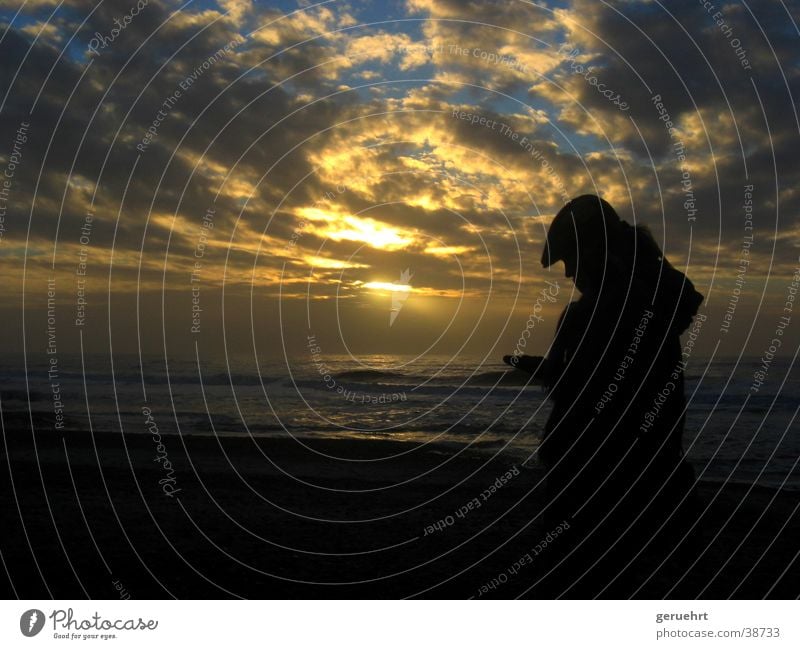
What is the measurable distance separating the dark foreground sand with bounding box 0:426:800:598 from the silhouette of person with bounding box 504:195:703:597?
→ 2.34 ft

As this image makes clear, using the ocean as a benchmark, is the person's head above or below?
above

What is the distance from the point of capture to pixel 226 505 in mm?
12617

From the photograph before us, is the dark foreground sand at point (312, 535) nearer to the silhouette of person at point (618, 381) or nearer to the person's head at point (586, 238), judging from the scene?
the silhouette of person at point (618, 381)

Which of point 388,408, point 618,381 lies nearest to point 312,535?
point 618,381

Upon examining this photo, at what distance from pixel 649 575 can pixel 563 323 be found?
3.61 metres

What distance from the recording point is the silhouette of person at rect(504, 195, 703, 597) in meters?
6.32

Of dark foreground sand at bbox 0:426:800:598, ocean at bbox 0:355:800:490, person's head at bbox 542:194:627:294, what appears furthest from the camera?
ocean at bbox 0:355:800:490

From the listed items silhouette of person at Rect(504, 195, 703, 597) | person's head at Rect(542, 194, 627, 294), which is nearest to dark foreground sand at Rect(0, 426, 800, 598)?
silhouette of person at Rect(504, 195, 703, 597)

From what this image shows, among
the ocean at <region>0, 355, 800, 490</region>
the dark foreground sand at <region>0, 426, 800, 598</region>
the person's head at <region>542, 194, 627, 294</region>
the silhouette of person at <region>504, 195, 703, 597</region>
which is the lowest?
the ocean at <region>0, 355, 800, 490</region>

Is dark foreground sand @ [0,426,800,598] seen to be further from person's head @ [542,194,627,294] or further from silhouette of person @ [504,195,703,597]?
person's head @ [542,194,627,294]

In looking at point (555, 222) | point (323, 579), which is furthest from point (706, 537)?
point (555, 222)

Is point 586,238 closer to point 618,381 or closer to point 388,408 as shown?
point 618,381

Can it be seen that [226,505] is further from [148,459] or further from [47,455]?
[47,455]
